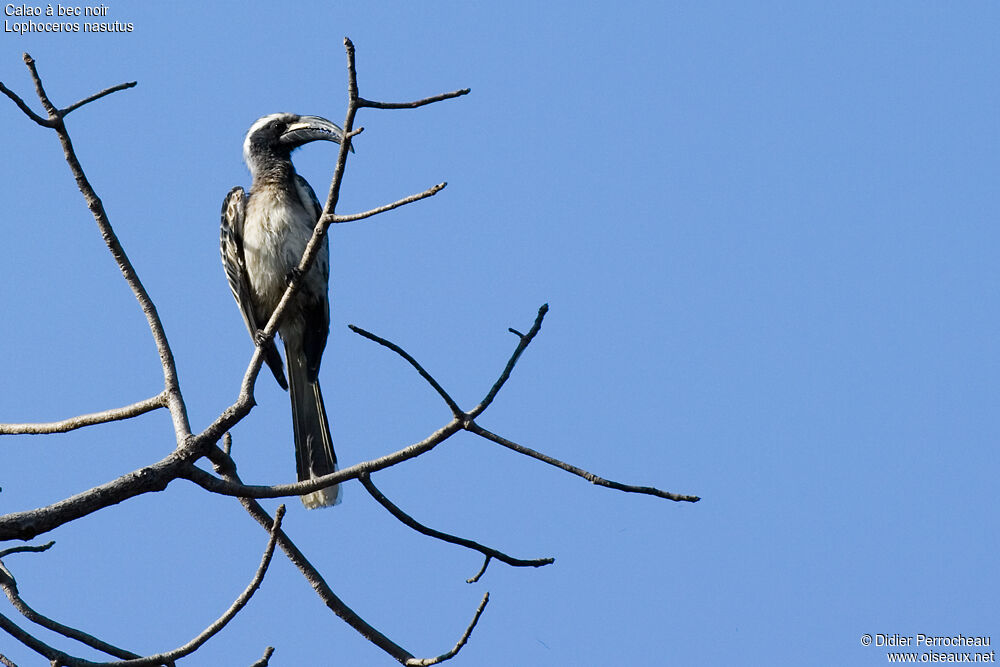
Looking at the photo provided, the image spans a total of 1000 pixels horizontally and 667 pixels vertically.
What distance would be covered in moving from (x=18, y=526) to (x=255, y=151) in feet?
12.3

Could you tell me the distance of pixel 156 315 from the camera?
3.39 meters

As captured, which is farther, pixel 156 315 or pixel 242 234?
pixel 242 234

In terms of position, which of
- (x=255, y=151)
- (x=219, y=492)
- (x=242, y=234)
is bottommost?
(x=219, y=492)

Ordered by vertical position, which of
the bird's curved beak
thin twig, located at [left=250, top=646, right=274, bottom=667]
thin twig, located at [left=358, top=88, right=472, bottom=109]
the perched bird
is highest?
the bird's curved beak

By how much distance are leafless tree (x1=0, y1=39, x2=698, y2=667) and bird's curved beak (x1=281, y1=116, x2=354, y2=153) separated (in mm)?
2673

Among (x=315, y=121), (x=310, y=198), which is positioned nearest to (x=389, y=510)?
(x=310, y=198)

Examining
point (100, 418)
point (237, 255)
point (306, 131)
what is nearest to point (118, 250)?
point (100, 418)

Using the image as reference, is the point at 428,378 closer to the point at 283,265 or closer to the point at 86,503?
the point at 86,503

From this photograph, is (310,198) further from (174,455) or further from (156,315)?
(174,455)

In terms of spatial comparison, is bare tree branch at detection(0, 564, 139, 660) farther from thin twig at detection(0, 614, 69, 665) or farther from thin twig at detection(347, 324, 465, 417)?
thin twig at detection(347, 324, 465, 417)

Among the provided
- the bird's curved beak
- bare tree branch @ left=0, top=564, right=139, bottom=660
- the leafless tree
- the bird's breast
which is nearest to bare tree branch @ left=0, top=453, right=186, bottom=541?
the leafless tree

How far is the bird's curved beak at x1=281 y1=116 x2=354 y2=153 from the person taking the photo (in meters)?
5.88

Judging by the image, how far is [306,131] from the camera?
593 centimetres

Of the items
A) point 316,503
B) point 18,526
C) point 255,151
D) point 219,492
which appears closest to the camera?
point 18,526
